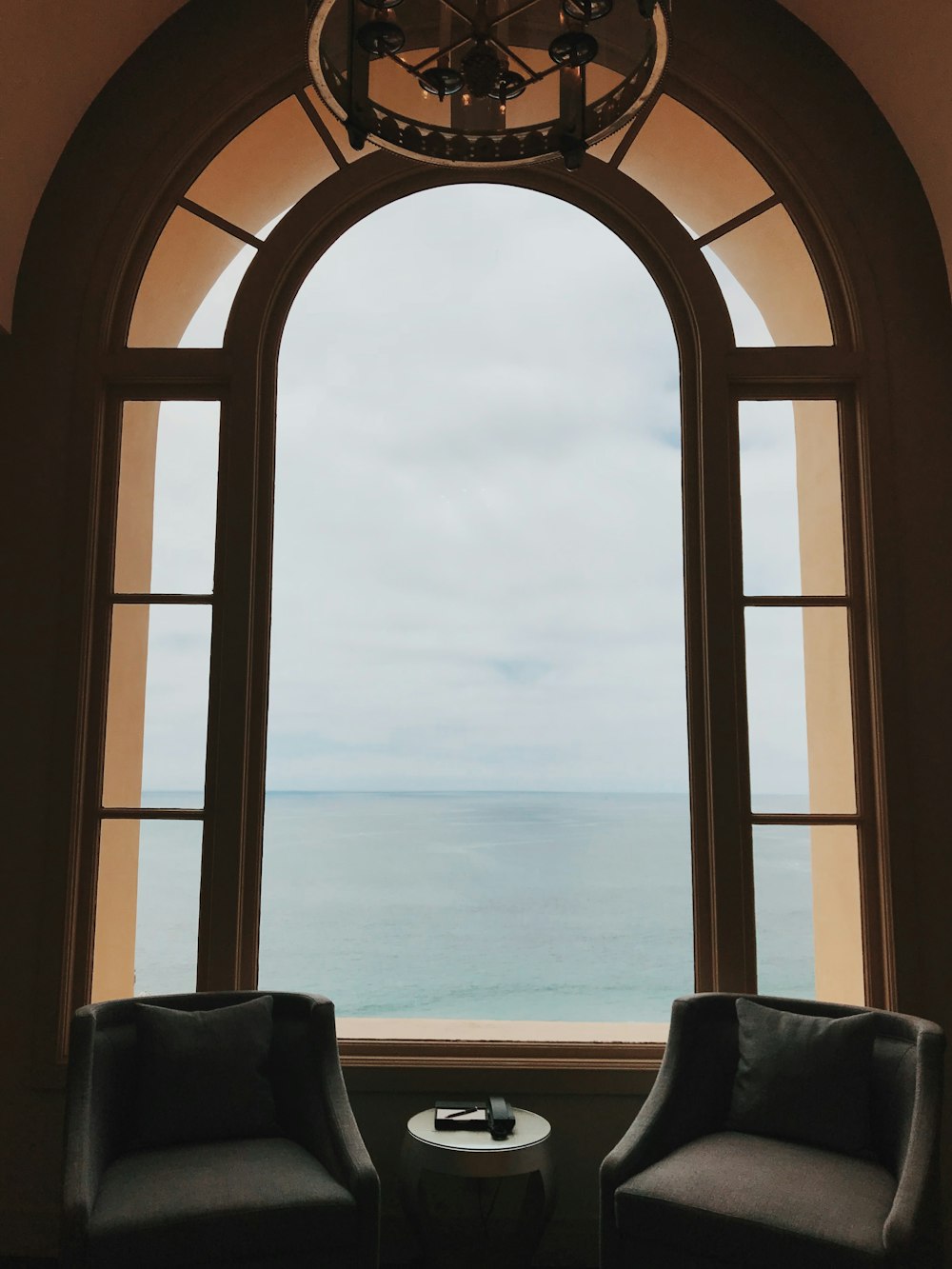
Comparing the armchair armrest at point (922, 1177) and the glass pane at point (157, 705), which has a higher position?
the glass pane at point (157, 705)

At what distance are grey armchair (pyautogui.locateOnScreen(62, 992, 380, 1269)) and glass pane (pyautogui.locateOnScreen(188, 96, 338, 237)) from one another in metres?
2.72

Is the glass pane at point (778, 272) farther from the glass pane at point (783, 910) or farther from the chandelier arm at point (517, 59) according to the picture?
the chandelier arm at point (517, 59)

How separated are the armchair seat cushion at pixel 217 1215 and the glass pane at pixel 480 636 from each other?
97 cm

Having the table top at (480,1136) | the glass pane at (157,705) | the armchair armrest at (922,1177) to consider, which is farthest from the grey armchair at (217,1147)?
the armchair armrest at (922,1177)

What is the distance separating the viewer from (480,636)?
992 cm

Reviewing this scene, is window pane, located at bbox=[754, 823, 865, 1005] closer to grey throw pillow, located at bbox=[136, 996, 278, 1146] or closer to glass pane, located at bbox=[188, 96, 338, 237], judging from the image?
grey throw pillow, located at bbox=[136, 996, 278, 1146]

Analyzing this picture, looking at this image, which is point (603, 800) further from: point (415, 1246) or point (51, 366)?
point (51, 366)

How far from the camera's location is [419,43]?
1.98 meters

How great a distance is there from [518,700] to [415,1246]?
6.85 metres

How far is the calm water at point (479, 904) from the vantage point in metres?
3.41

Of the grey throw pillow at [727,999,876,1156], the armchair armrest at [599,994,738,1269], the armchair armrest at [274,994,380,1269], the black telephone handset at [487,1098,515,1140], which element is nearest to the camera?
the armchair armrest at [274,994,380,1269]

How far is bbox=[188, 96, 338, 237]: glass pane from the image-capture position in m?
3.74

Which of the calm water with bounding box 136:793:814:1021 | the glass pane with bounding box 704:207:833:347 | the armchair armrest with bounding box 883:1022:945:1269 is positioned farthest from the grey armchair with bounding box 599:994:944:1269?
the glass pane with bounding box 704:207:833:347

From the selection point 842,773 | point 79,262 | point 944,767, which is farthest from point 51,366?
point 944,767
